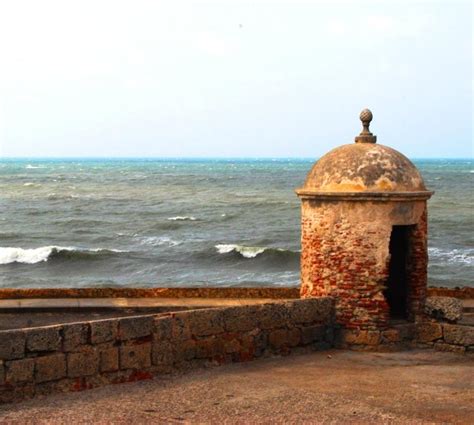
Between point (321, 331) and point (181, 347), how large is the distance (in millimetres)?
2096

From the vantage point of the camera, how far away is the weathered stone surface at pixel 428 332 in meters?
11.2

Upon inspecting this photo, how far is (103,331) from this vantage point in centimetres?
902

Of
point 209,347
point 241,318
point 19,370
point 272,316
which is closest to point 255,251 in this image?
point 272,316

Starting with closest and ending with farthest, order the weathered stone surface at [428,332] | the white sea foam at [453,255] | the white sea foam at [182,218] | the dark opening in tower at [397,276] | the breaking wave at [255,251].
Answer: the weathered stone surface at [428,332], the dark opening in tower at [397,276], the white sea foam at [453,255], the breaking wave at [255,251], the white sea foam at [182,218]

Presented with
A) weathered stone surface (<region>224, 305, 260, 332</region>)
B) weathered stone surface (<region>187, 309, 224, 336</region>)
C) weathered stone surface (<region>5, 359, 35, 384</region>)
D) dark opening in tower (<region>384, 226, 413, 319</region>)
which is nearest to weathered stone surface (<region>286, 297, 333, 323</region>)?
weathered stone surface (<region>224, 305, 260, 332</region>)

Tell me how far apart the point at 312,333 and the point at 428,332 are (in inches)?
58.0

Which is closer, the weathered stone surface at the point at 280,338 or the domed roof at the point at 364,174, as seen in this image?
the weathered stone surface at the point at 280,338

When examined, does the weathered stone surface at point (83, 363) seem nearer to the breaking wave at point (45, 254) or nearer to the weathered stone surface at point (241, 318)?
the weathered stone surface at point (241, 318)

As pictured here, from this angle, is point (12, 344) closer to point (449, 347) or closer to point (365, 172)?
point (365, 172)

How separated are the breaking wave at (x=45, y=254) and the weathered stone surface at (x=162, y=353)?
1076 inches

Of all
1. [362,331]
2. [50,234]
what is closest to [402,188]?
[362,331]

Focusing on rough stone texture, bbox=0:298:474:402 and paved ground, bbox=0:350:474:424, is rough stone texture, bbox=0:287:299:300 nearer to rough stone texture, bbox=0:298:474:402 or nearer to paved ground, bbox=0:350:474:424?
rough stone texture, bbox=0:298:474:402

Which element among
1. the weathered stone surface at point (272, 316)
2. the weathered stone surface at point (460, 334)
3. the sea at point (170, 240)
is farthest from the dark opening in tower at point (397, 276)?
the sea at point (170, 240)

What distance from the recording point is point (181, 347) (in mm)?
9641
